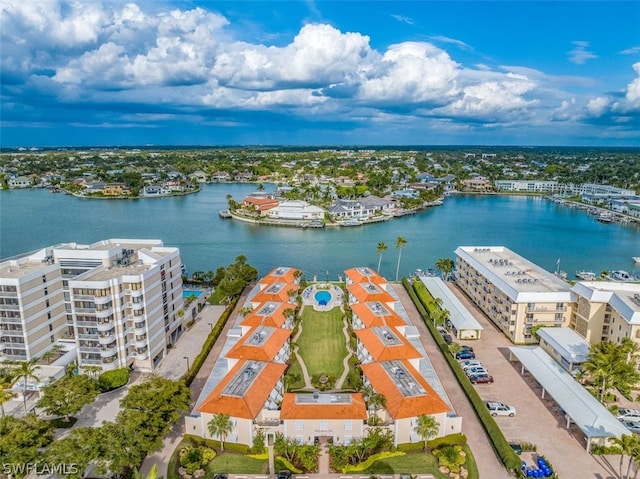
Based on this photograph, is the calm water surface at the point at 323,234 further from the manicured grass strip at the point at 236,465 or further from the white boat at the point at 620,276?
the manicured grass strip at the point at 236,465

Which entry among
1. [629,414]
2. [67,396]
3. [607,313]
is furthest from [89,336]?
[607,313]

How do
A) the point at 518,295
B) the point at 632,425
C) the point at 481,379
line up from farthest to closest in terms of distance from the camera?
the point at 518,295, the point at 481,379, the point at 632,425

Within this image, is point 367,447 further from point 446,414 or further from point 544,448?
point 544,448

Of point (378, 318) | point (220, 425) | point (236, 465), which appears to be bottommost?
point (236, 465)

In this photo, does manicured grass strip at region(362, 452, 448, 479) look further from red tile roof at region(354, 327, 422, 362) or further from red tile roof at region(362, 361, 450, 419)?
red tile roof at region(354, 327, 422, 362)

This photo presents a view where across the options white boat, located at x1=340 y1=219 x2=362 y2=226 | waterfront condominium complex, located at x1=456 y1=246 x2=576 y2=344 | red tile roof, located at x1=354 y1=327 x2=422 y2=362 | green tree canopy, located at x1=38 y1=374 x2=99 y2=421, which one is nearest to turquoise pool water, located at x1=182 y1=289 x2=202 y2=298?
green tree canopy, located at x1=38 y1=374 x2=99 y2=421

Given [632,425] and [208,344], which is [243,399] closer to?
[208,344]

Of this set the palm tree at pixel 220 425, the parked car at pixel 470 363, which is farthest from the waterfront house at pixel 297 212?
the palm tree at pixel 220 425
